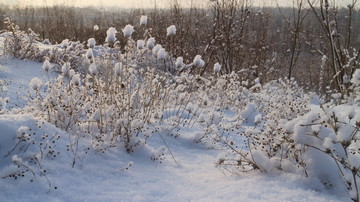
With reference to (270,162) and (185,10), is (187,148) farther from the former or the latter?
(185,10)

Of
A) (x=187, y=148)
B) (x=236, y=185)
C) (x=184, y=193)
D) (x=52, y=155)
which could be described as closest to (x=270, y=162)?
(x=236, y=185)

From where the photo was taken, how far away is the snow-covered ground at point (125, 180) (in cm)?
192

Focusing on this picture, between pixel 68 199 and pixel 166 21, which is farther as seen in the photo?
pixel 166 21

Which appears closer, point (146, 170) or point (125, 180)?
point (125, 180)

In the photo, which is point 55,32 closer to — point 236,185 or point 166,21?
point 166,21

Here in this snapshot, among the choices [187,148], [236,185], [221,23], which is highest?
[221,23]

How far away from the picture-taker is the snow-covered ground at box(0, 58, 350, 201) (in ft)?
6.29

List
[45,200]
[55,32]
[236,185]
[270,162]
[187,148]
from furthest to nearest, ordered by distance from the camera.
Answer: [55,32], [187,148], [270,162], [236,185], [45,200]

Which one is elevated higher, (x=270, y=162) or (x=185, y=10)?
(x=185, y=10)

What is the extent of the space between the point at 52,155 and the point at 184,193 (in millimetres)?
973

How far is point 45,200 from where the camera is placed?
1.82m

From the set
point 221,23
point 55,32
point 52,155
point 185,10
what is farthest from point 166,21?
point 52,155

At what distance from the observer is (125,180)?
224 centimetres

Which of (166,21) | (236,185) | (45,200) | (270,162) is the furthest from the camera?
(166,21)
